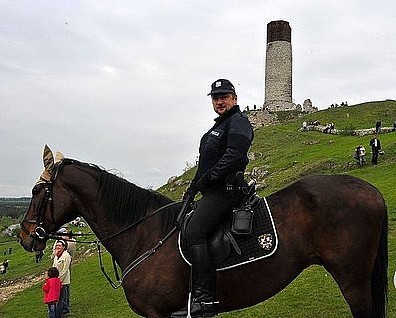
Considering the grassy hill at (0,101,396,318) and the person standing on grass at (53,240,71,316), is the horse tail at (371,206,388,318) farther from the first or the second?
the person standing on grass at (53,240,71,316)

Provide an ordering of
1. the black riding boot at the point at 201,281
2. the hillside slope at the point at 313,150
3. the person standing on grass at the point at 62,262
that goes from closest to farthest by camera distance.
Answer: the black riding boot at the point at 201,281 → the person standing on grass at the point at 62,262 → the hillside slope at the point at 313,150

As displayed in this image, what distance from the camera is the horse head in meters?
6.50

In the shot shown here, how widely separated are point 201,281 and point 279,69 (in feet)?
255

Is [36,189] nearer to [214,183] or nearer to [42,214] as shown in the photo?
[42,214]

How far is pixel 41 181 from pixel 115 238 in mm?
1274

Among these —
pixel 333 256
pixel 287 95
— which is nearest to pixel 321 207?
pixel 333 256

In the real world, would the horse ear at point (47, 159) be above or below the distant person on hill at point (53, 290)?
above

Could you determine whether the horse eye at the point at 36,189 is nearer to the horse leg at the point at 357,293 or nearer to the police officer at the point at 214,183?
the police officer at the point at 214,183

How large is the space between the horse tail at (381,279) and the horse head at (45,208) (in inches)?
161

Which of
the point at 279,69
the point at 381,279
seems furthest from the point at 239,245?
the point at 279,69

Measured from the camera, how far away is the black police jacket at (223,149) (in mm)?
5695

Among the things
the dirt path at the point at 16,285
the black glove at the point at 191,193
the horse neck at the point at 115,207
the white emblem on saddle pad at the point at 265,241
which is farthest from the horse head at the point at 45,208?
the dirt path at the point at 16,285

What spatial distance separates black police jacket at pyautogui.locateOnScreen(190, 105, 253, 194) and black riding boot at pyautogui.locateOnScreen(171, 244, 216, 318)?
30.6 inches

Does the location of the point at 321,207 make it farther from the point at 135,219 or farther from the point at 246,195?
the point at 135,219
